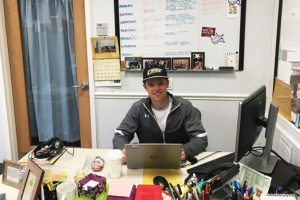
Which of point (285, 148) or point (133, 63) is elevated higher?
point (133, 63)

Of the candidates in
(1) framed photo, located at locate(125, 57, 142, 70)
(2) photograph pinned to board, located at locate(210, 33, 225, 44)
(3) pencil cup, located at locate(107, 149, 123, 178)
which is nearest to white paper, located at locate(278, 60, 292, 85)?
(2) photograph pinned to board, located at locate(210, 33, 225, 44)

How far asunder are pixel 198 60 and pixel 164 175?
1406mm

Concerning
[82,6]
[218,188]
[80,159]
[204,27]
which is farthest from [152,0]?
[218,188]

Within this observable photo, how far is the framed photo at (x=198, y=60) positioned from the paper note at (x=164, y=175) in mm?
1312

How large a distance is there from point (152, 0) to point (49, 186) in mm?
1946

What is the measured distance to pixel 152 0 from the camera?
8.29 ft

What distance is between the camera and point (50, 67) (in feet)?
9.46

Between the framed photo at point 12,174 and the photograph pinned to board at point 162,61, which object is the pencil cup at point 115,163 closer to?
the framed photo at point 12,174

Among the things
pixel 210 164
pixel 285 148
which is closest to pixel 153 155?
pixel 210 164

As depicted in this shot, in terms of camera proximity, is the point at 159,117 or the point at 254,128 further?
the point at 159,117

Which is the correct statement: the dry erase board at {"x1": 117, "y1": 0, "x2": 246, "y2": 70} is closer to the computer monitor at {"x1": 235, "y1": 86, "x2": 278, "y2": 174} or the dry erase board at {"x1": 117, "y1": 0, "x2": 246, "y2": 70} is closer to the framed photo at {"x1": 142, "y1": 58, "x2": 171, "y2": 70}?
the framed photo at {"x1": 142, "y1": 58, "x2": 171, "y2": 70}

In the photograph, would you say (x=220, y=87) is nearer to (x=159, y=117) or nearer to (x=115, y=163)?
Answer: (x=159, y=117)

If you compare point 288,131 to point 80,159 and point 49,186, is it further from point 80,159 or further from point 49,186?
point 49,186

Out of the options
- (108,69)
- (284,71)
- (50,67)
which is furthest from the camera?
(50,67)
